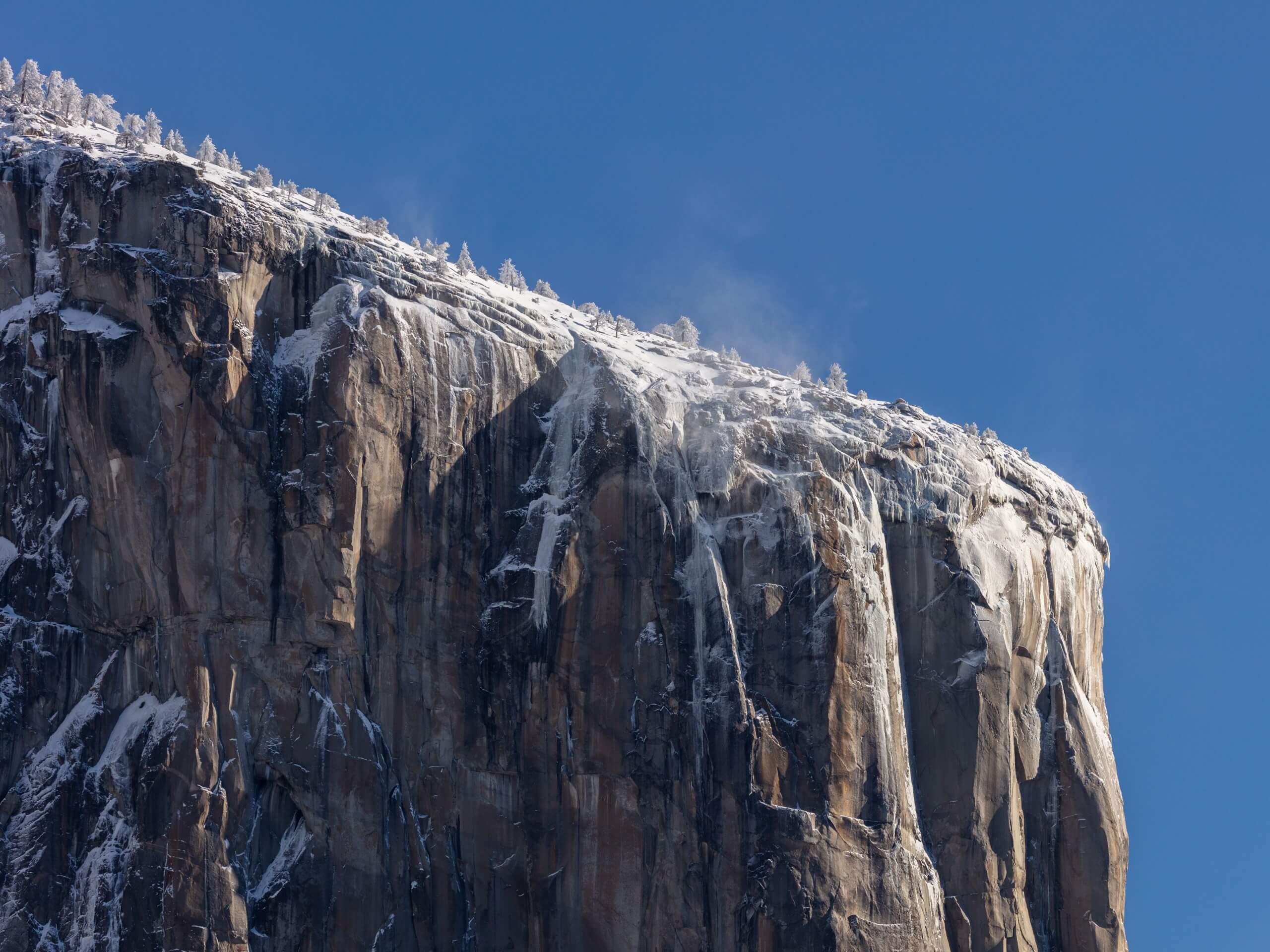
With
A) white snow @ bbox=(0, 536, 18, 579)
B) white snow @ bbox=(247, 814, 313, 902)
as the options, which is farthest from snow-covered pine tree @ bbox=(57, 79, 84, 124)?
white snow @ bbox=(247, 814, 313, 902)

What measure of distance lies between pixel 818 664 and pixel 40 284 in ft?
142

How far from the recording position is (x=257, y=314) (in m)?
110

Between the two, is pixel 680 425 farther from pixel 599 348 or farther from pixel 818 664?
pixel 818 664

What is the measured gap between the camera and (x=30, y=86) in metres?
125

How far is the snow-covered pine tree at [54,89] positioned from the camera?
12456 cm

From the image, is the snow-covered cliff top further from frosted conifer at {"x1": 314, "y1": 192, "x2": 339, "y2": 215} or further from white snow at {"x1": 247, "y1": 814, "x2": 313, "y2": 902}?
white snow at {"x1": 247, "y1": 814, "x2": 313, "y2": 902}

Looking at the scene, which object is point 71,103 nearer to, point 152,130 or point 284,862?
point 152,130

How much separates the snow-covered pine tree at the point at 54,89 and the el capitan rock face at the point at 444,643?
502 inches

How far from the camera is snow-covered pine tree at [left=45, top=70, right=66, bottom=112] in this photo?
12456 cm

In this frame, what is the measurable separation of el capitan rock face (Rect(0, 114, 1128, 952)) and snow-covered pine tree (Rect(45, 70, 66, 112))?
12746 millimetres

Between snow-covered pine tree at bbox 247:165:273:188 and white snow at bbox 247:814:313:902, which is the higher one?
snow-covered pine tree at bbox 247:165:273:188

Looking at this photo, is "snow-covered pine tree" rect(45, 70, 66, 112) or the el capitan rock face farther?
"snow-covered pine tree" rect(45, 70, 66, 112)

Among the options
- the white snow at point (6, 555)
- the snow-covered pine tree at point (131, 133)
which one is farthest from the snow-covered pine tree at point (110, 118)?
the white snow at point (6, 555)

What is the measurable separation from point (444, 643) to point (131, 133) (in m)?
36.1
